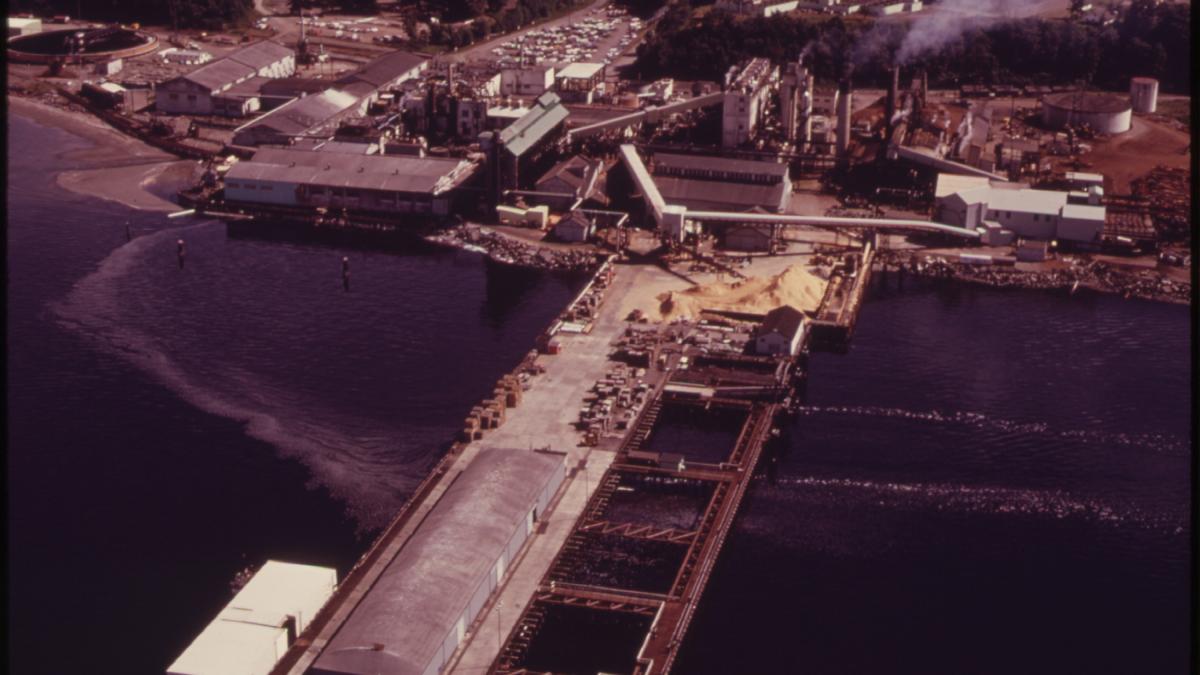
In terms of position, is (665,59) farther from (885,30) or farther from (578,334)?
(578,334)

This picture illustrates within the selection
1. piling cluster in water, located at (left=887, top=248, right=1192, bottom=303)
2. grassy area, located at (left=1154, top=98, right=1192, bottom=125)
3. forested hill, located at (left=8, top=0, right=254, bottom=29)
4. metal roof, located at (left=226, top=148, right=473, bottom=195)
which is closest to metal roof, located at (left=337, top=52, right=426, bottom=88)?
metal roof, located at (left=226, top=148, right=473, bottom=195)

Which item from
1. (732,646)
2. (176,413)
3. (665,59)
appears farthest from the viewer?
(665,59)

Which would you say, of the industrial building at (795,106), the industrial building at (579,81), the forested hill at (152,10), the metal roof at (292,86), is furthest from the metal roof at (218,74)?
the industrial building at (795,106)

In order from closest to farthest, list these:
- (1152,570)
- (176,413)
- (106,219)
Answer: (1152,570) < (176,413) < (106,219)

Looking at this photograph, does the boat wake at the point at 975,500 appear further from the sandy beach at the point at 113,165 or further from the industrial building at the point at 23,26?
the industrial building at the point at 23,26

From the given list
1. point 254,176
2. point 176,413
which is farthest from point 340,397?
point 254,176

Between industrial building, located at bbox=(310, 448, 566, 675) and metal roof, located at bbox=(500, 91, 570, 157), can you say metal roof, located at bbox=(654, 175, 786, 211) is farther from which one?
industrial building, located at bbox=(310, 448, 566, 675)
